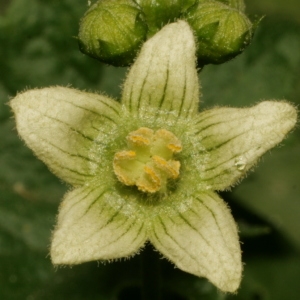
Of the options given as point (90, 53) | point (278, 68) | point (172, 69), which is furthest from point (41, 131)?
point (278, 68)

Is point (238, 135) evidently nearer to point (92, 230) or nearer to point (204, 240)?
point (204, 240)

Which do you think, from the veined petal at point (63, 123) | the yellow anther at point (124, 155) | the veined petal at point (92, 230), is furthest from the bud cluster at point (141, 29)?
the veined petal at point (92, 230)

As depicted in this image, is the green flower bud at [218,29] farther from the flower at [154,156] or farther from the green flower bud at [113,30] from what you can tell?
the green flower bud at [113,30]

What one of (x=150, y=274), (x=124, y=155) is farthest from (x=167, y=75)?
(x=150, y=274)

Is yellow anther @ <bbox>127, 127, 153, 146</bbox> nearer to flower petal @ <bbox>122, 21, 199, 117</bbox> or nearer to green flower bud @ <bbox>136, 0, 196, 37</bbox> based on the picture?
flower petal @ <bbox>122, 21, 199, 117</bbox>

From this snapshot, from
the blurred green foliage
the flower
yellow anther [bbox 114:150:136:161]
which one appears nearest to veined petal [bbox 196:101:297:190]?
the flower

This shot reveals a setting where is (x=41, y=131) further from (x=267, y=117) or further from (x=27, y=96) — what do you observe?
(x=267, y=117)
